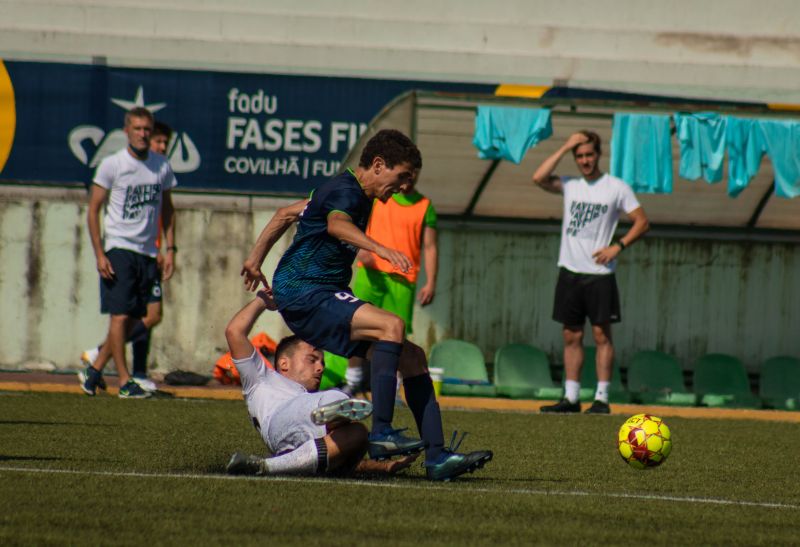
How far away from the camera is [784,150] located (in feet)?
44.1

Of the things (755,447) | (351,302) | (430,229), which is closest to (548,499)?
(351,302)

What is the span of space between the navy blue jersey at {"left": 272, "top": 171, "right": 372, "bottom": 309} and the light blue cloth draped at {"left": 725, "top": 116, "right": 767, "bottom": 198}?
23.6 feet

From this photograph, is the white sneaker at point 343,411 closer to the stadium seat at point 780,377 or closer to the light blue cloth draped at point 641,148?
the light blue cloth draped at point 641,148

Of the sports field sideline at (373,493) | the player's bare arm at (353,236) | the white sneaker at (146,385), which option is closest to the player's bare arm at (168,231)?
the white sneaker at (146,385)

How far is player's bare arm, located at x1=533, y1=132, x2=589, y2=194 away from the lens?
39.7 ft

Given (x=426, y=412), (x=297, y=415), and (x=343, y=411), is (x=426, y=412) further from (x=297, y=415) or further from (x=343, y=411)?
(x=343, y=411)

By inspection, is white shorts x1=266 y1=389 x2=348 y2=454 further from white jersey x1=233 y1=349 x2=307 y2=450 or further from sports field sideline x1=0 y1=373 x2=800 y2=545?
sports field sideline x1=0 y1=373 x2=800 y2=545

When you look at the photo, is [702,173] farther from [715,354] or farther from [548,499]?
[548,499]

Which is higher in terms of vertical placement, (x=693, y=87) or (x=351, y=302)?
(x=693, y=87)

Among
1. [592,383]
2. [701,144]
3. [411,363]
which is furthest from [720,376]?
[411,363]

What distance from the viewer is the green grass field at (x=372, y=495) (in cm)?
511

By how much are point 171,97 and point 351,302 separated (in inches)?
335

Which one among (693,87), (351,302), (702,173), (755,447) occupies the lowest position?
(755,447)

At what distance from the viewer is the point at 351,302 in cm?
689
